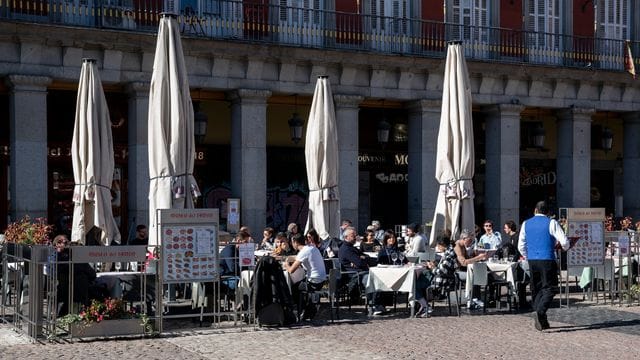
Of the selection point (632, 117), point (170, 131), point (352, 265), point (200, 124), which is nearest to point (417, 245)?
point (352, 265)

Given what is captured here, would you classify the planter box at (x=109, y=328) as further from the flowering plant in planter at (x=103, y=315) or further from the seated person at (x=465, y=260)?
the seated person at (x=465, y=260)

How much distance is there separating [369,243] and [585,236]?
4847 millimetres

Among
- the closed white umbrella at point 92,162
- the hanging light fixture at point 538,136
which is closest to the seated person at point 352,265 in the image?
the closed white umbrella at point 92,162

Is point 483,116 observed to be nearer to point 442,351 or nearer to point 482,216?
point 482,216

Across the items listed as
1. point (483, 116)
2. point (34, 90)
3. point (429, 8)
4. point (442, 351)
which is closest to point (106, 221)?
point (34, 90)

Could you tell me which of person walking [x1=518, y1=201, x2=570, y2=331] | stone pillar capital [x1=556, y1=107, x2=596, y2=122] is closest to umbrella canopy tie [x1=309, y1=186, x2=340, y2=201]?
person walking [x1=518, y1=201, x2=570, y2=331]

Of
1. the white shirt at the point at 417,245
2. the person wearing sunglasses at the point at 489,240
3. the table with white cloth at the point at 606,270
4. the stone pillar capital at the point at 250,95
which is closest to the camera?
the table with white cloth at the point at 606,270

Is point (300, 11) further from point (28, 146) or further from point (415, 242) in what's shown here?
point (415, 242)

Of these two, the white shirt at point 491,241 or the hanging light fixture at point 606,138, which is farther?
the hanging light fixture at point 606,138

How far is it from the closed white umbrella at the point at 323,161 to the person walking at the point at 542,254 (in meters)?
5.52

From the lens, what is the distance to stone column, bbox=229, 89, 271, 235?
23578 millimetres

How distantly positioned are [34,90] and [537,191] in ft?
55.6

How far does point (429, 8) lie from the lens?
2692cm

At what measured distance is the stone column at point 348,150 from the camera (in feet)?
81.0
